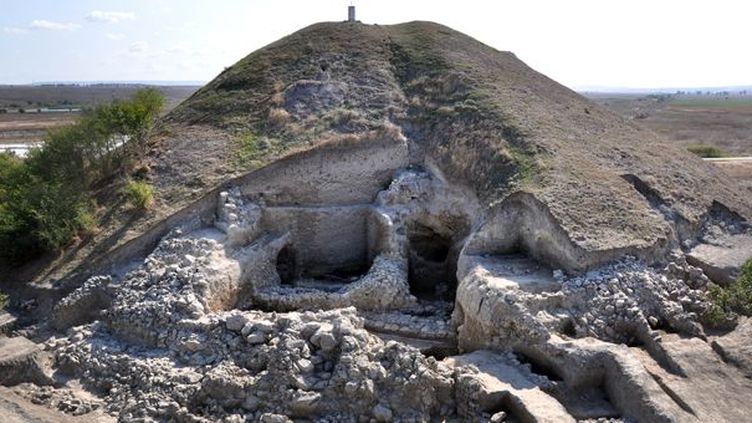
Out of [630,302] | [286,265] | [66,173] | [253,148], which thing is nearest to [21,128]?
Result: [66,173]

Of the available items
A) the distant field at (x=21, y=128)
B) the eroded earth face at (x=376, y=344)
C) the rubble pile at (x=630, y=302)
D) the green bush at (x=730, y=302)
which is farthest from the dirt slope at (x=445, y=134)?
the distant field at (x=21, y=128)

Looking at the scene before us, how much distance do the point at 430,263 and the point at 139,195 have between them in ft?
25.4

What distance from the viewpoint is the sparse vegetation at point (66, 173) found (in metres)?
13.6

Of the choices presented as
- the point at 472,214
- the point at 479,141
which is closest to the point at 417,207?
the point at 472,214

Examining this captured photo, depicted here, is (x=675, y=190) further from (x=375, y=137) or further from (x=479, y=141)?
(x=375, y=137)

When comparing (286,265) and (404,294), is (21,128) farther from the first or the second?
(404,294)

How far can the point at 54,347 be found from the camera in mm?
11438

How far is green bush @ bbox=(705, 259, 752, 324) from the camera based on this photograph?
1138cm

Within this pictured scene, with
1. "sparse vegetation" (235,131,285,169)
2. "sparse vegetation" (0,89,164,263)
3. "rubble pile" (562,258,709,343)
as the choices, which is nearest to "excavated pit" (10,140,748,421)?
"rubble pile" (562,258,709,343)

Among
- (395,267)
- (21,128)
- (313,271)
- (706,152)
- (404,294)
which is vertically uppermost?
(706,152)

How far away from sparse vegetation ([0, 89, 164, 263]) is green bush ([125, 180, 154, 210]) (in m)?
1.05

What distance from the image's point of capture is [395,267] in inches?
570

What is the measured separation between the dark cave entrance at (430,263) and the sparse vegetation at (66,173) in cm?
816

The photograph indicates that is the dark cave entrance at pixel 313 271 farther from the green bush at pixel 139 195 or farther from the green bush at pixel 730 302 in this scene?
the green bush at pixel 730 302
